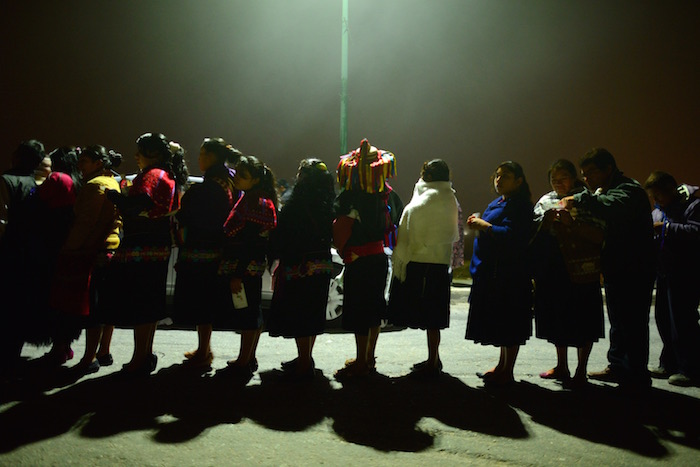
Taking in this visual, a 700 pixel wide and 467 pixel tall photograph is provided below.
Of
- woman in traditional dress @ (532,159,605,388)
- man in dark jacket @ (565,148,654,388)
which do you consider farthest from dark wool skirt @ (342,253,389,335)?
man in dark jacket @ (565,148,654,388)

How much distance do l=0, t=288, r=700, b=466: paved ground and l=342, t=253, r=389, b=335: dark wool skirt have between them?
Answer: 19.3 inches

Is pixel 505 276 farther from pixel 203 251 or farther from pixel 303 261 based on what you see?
pixel 203 251

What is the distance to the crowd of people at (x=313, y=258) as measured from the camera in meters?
4.15

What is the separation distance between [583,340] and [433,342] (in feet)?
4.05

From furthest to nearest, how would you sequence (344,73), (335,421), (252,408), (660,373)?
(344,73) → (660,373) → (252,408) → (335,421)

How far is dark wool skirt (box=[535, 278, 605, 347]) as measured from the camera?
14.0 feet

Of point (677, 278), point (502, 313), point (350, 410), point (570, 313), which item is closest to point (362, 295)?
point (350, 410)

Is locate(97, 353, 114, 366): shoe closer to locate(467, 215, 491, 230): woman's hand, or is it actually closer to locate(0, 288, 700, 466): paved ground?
locate(0, 288, 700, 466): paved ground

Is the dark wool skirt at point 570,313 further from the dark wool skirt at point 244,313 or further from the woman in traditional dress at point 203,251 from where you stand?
the woman in traditional dress at point 203,251

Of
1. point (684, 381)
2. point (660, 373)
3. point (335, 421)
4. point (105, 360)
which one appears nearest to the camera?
point (335, 421)

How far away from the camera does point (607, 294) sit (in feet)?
14.4

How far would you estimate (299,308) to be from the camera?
4262mm

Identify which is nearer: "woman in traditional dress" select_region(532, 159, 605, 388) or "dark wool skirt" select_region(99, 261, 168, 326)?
"dark wool skirt" select_region(99, 261, 168, 326)

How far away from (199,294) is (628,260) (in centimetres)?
355
